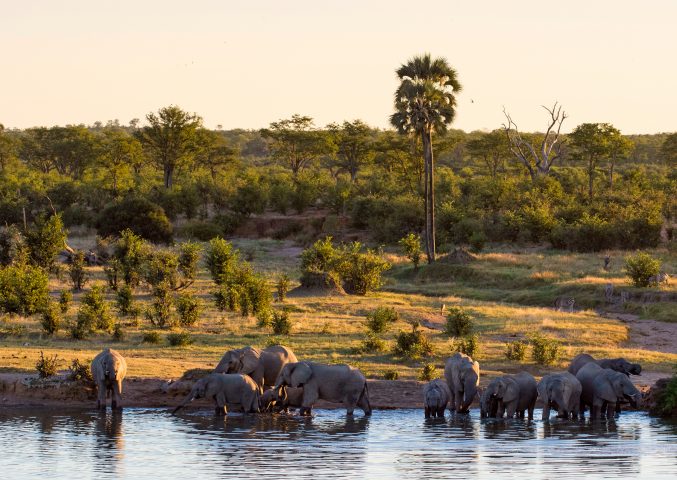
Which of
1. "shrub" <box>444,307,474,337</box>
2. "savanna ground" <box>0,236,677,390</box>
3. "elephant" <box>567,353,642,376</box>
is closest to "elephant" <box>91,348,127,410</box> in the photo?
"savanna ground" <box>0,236,677,390</box>

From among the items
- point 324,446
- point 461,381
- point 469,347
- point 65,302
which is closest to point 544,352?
point 469,347

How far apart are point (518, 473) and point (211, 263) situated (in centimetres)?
2933

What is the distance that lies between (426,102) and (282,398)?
3745cm

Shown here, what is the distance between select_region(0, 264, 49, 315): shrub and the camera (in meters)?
33.9

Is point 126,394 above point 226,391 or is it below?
below

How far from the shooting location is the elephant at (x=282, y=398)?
72.9 ft

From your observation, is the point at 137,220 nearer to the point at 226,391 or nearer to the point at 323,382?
the point at 226,391

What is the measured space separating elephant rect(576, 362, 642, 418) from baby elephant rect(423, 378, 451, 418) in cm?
288

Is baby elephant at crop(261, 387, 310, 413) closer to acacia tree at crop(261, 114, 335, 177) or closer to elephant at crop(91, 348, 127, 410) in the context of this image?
elephant at crop(91, 348, 127, 410)

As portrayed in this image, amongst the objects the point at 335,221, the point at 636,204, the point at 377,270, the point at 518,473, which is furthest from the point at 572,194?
the point at 518,473

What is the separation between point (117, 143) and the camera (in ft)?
314

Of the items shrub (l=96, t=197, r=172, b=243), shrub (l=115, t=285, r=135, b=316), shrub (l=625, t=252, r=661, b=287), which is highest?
shrub (l=96, t=197, r=172, b=243)

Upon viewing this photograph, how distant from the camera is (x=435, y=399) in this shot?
21938 mm

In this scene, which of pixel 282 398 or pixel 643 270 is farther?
pixel 643 270
